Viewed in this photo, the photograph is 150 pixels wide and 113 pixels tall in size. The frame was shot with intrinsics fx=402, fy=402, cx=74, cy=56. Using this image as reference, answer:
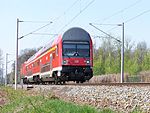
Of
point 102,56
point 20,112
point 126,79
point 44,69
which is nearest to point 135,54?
point 102,56

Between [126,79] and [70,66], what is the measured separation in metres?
27.8

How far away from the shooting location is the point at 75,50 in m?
25.9

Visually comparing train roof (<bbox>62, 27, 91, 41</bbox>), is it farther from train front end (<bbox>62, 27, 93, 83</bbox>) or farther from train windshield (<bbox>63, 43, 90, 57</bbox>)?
train windshield (<bbox>63, 43, 90, 57</bbox>)

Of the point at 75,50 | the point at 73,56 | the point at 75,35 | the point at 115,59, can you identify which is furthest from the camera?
the point at 115,59

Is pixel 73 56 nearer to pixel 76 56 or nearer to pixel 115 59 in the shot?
pixel 76 56

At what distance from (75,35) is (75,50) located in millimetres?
1104

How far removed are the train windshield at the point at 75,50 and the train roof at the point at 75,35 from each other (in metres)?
0.42

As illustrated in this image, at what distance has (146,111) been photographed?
7.95 meters

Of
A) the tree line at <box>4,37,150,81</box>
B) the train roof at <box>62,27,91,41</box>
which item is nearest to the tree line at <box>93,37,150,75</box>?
the tree line at <box>4,37,150,81</box>

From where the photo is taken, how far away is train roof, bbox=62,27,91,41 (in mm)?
26130

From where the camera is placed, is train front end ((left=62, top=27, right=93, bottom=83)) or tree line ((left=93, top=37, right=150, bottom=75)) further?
tree line ((left=93, top=37, right=150, bottom=75))

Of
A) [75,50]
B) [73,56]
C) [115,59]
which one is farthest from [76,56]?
[115,59]

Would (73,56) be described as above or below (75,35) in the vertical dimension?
below

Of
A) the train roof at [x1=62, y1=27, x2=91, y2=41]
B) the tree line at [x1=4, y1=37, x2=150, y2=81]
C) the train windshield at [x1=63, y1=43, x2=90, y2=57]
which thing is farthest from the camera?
the tree line at [x1=4, y1=37, x2=150, y2=81]
